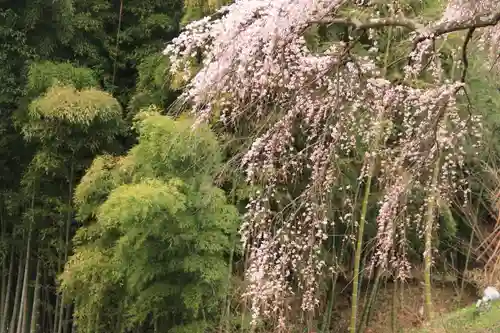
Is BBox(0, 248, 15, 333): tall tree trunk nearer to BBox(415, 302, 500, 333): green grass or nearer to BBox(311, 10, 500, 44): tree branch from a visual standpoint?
BBox(415, 302, 500, 333): green grass

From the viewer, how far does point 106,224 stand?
4.34 meters

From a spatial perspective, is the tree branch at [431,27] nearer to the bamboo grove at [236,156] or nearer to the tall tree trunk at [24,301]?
the bamboo grove at [236,156]

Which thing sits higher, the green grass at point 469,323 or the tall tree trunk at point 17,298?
the green grass at point 469,323

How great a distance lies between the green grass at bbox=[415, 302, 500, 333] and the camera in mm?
4867

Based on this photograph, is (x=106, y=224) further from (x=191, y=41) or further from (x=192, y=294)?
(x=191, y=41)

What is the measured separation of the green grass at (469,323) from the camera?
487cm

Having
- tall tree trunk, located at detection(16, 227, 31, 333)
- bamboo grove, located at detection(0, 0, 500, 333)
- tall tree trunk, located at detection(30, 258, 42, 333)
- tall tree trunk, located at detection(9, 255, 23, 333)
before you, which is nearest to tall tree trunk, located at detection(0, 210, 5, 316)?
bamboo grove, located at detection(0, 0, 500, 333)

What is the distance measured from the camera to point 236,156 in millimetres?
1876

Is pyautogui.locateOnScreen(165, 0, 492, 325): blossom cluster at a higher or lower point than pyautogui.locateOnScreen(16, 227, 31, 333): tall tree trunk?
higher

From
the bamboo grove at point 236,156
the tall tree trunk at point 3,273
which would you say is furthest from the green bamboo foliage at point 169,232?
the tall tree trunk at point 3,273

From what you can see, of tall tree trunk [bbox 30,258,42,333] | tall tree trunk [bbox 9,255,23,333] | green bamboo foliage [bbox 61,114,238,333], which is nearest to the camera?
green bamboo foliage [bbox 61,114,238,333]

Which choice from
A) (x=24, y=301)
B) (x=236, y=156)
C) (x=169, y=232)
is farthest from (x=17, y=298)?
(x=236, y=156)

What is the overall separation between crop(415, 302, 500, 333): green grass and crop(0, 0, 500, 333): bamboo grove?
0.32 m

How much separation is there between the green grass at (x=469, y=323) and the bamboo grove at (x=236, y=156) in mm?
315
